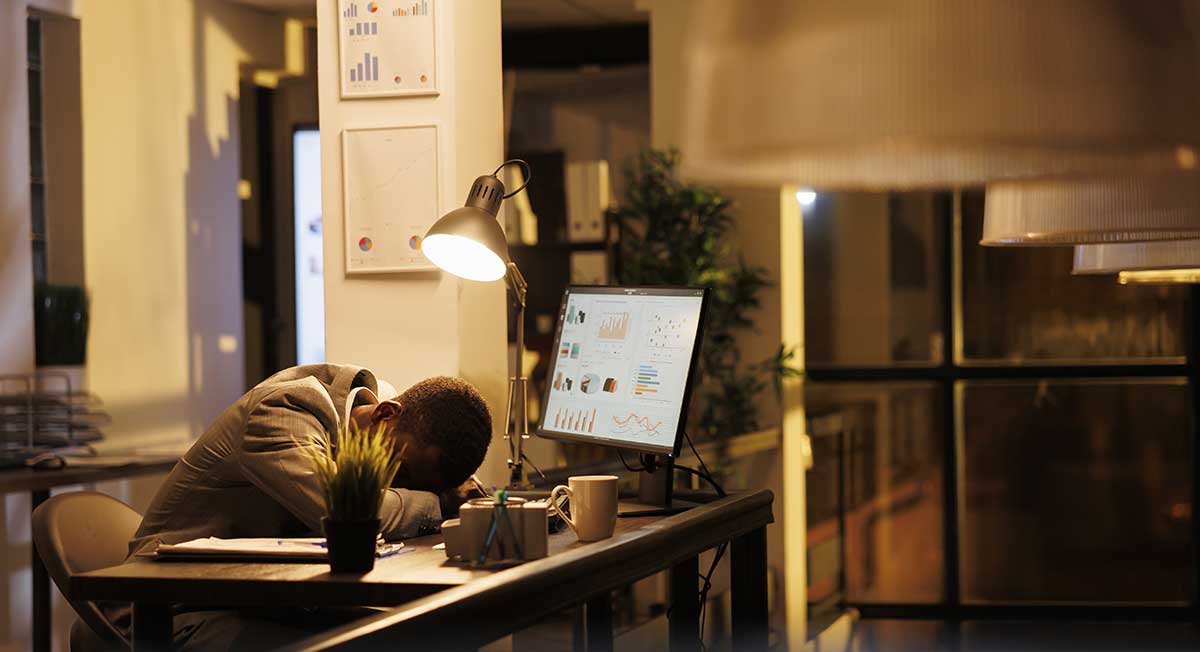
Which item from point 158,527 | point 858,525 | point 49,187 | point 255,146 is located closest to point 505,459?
point 158,527

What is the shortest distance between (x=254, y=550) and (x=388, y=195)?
1.40 metres

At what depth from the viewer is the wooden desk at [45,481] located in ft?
14.0

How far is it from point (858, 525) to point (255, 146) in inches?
167

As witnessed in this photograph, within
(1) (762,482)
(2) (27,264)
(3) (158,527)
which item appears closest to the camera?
(3) (158,527)

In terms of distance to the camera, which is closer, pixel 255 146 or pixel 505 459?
pixel 505 459

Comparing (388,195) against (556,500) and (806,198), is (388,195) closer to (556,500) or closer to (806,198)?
(556,500)

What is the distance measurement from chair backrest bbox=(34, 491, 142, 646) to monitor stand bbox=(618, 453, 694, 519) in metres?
1.07

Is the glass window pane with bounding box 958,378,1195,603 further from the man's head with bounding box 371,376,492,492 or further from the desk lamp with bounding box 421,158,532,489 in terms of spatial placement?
the man's head with bounding box 371,376,492,492

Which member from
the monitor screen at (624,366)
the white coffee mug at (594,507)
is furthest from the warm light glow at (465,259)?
the white coffee mug at (594,507)

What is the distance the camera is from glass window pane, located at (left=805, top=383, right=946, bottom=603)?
23.8ft

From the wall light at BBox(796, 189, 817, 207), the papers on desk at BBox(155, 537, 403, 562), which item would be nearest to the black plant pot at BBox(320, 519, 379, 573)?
the papers on desk at BBox(155, 537, 403, 562)

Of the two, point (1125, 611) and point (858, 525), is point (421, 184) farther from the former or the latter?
point (1125, 611)

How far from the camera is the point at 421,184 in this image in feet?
11.5

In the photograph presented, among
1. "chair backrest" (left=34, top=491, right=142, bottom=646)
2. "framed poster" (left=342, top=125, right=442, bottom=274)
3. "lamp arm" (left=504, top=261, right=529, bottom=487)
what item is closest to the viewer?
"chair backrest" (left=34, top=491, right=142, bottom=646)
